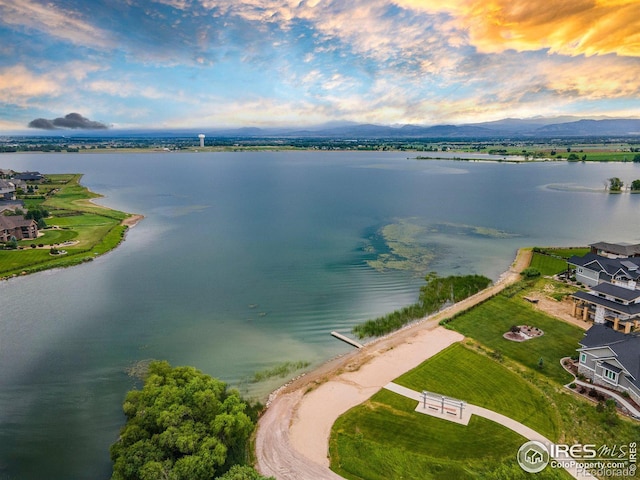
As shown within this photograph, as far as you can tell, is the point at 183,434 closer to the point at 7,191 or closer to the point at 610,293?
the point at 610,293

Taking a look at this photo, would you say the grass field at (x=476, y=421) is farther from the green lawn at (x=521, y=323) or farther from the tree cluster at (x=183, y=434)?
the tree cluster at (x=183, y=434)

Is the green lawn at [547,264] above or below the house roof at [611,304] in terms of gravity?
below

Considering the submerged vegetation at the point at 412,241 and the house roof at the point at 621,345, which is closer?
the house roof at the point at 621,345

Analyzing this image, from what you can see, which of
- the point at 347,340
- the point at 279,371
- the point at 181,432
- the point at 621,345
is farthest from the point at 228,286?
the point at 621,345

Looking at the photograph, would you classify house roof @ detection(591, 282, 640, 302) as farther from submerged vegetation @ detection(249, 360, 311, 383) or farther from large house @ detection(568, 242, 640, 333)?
submerged vegetation @ detection(249, 360, 311, 383)

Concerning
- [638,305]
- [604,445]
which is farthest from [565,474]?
[638,305]

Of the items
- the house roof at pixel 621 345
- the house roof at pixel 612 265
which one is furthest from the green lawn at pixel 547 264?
the house roof at pixel 621 345

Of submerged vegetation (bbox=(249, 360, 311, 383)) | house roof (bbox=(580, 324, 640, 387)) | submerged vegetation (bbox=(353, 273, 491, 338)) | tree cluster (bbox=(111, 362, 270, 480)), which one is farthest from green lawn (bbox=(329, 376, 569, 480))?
submerged vegetation (bbox=(353, 273, 491, 338))
